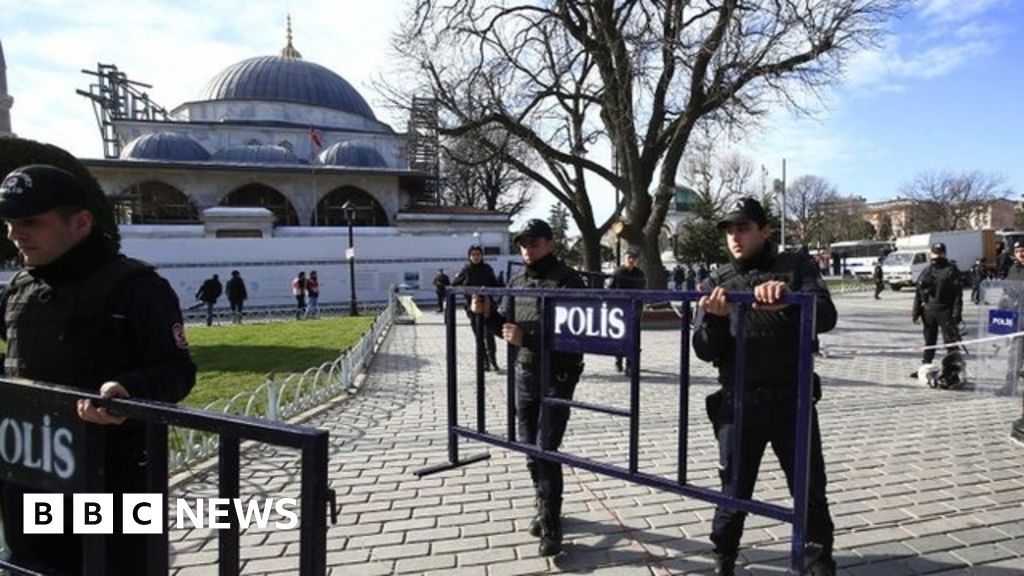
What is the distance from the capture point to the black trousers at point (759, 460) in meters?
2.90

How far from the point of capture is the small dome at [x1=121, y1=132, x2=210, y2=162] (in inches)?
1657

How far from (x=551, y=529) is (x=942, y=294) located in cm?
778

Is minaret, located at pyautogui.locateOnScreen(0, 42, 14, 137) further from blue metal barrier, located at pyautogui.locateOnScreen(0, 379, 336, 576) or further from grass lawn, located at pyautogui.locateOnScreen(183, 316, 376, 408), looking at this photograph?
blue metal barrier, located at pyautogui.locateOnScreen(0, 379, 336, 576)

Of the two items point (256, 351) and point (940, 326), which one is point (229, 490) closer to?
point (940, 326)

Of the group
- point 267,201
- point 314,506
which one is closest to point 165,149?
point 267,201

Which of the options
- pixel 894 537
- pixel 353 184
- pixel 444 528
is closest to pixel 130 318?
pixel 444 528

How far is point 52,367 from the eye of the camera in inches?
90.6

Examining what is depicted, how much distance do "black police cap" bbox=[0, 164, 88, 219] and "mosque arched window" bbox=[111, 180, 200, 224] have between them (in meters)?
44.4

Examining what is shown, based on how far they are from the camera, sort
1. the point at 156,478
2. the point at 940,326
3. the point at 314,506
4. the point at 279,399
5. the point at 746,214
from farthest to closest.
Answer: the point at 940,326 → the point at 279,399 → the point at 746,214 → the point at 156,478 → the point at 314,506

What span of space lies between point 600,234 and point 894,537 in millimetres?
18611

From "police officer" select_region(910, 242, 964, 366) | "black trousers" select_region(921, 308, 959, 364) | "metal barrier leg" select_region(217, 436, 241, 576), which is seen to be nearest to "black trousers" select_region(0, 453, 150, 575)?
Result: "metal barrier leg" select_region(217, 436, 241, 576)

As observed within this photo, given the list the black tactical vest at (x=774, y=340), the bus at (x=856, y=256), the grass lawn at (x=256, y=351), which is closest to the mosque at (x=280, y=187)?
the grass lawn at (x=256, y=351)

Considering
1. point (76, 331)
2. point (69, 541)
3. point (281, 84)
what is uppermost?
point (281, 84)

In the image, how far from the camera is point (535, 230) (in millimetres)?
3863
